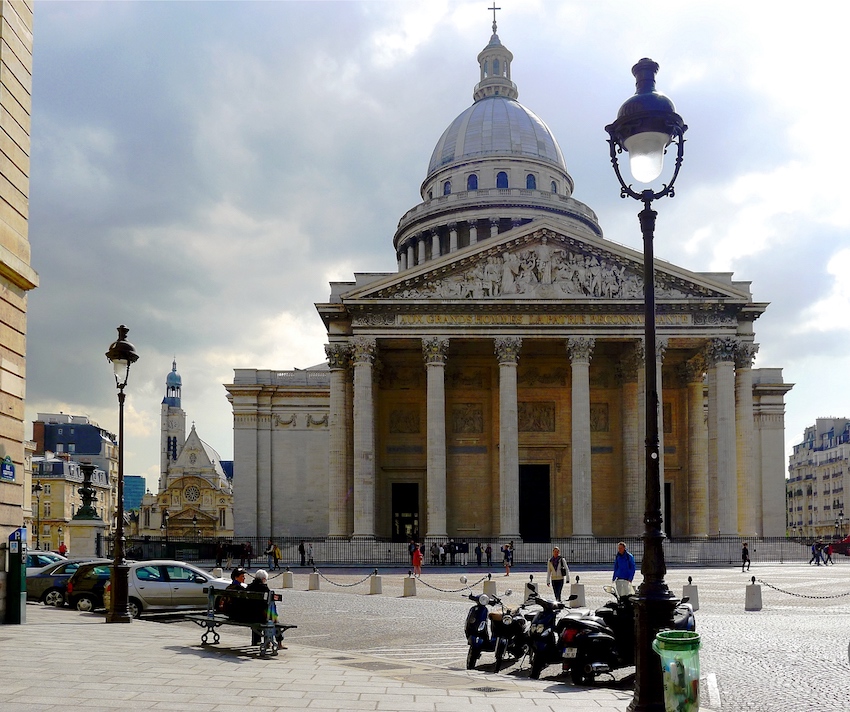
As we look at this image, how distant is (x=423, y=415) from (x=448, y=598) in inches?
1273

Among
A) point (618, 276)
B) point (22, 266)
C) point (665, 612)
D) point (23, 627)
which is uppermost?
point (618, 276)

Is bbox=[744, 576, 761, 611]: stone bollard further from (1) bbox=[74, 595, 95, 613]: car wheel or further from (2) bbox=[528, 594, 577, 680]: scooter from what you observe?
(1) bbox=[74, 595, 95, 613]: car wheel

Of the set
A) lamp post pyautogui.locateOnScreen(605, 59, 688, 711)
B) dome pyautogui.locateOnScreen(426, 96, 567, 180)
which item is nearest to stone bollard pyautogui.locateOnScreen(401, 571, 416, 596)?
lamp post pyautogui.locateOnScreen(605, 59, 688, 711)

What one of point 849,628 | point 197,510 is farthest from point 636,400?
point 197,510

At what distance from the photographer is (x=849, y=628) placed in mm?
20641

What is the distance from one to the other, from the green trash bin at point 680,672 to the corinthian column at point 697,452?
49428 mm

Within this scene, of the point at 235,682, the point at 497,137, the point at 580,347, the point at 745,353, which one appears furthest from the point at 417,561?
the point at 497,137

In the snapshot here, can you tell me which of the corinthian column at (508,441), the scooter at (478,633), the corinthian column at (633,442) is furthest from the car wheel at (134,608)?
the corinthian column at (633,442)

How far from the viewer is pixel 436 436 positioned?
180 ft

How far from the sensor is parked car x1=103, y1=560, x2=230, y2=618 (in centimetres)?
2319

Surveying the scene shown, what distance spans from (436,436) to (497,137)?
4478cm

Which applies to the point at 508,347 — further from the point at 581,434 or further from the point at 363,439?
the point at 363,439

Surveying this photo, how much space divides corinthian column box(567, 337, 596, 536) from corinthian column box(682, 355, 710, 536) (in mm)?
7195

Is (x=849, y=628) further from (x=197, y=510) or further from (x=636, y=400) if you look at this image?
(x=197, y=510)
